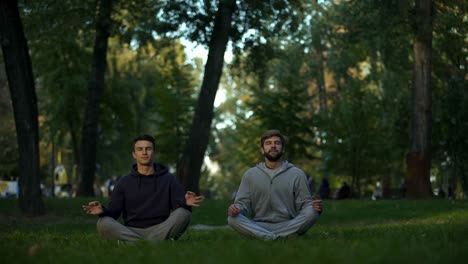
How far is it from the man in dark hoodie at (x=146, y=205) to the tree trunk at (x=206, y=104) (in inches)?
607

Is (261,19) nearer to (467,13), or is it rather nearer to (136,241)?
(467,13)

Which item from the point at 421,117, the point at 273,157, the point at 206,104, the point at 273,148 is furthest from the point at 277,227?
the point at 421,117

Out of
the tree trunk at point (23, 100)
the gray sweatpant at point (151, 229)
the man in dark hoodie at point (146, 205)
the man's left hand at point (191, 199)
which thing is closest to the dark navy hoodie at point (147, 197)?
the man in dark hoodie at point (146, 205)

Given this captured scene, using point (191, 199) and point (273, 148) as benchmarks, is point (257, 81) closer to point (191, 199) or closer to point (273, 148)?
point (273, 148)

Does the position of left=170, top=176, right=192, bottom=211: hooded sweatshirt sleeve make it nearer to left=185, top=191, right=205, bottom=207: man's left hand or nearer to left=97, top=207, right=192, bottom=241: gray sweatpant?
left=97, top=207, right=192, bottom=241: gray sweatpant

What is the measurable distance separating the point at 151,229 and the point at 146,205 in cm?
34

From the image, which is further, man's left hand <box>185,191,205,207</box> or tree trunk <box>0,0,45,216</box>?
tree trunk <box>0,0,45,216</box>

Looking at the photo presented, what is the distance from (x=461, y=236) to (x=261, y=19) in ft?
65.8

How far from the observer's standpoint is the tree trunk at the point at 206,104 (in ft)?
88.9

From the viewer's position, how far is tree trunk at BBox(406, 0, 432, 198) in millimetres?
29703

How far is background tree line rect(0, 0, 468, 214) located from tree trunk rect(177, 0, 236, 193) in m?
0.04

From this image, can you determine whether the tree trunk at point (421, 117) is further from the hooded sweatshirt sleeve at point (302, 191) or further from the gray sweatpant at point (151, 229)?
the gray sweatpant at point (151, 229)

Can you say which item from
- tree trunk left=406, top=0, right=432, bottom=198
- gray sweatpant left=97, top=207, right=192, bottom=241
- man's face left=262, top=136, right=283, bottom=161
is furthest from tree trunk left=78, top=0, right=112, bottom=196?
gray sweatpant left=97, top=207, right=192, bottom=241

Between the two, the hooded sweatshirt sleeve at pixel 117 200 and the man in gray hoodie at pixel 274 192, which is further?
the man in gray hoodie at pixel 274 192
